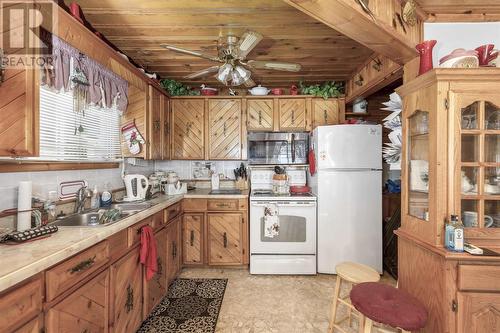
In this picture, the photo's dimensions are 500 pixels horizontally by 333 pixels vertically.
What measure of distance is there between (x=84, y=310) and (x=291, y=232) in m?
2.10

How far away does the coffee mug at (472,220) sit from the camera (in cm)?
152

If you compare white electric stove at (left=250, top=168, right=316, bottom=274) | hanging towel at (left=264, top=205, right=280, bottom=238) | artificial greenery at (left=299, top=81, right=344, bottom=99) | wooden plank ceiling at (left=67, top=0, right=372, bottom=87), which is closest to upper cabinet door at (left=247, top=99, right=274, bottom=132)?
artificial greenery at (left=299, top=81, right=344, bottom=99)

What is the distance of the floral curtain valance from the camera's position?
1520 millimetres

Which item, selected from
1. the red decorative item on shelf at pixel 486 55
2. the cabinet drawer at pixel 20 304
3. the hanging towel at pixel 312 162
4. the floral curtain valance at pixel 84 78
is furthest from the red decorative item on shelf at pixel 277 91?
the cabinet drawer at pixel 20 304

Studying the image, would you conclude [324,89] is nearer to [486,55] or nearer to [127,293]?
[486,55]

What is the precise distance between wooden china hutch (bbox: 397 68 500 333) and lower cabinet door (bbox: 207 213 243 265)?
1923 mm

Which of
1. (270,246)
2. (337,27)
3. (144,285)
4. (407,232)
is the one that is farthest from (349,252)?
(337,27)

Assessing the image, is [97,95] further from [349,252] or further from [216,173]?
[349,252]

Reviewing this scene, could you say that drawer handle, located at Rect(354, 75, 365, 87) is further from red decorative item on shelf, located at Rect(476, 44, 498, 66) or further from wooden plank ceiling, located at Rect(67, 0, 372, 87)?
red decorative item on shelf, located at Rect(476, 44, 498, 66)

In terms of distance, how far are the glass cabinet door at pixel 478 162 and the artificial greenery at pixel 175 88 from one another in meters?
3.09

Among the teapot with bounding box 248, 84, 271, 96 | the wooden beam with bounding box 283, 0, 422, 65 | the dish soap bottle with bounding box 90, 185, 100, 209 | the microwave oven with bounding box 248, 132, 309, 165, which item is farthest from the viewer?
the teapot with bounding box 248, 84, 271, 96

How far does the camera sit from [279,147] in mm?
3283

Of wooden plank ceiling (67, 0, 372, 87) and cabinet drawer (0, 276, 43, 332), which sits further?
wooden plank ceiling (67, 0, 372, 87)

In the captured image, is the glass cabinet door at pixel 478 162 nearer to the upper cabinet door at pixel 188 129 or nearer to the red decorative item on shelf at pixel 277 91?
the red decorative item on shelf at pixel 277 91
